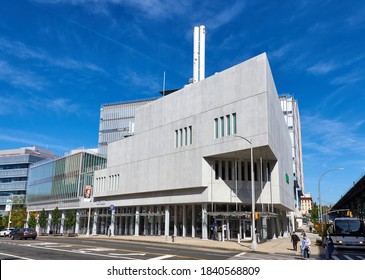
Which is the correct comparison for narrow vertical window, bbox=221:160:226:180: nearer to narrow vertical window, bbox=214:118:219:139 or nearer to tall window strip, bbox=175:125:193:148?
narrow vertical window, bbox=214:118:219:139

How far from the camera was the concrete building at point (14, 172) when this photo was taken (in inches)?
4596

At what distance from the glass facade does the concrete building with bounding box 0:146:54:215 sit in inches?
1218

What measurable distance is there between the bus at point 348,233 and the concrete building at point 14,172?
11063cm

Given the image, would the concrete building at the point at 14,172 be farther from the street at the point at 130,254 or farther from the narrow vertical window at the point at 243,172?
the street at the point at 130,254

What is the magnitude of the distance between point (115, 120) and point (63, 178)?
47.1 meters

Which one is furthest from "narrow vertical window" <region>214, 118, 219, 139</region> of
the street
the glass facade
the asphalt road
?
the glass facade

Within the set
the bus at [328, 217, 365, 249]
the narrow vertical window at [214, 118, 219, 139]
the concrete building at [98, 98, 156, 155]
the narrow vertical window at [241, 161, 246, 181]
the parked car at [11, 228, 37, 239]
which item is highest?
the concrete building at [98, 98, 156, 155]

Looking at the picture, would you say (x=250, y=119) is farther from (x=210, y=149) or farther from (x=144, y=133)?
(x=144, y=133)

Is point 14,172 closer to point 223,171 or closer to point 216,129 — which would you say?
point 223,171

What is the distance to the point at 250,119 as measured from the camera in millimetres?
37688

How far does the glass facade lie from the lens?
69.2 metres

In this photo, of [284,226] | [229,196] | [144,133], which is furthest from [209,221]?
[284,226]

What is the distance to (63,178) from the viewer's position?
2985 inches
